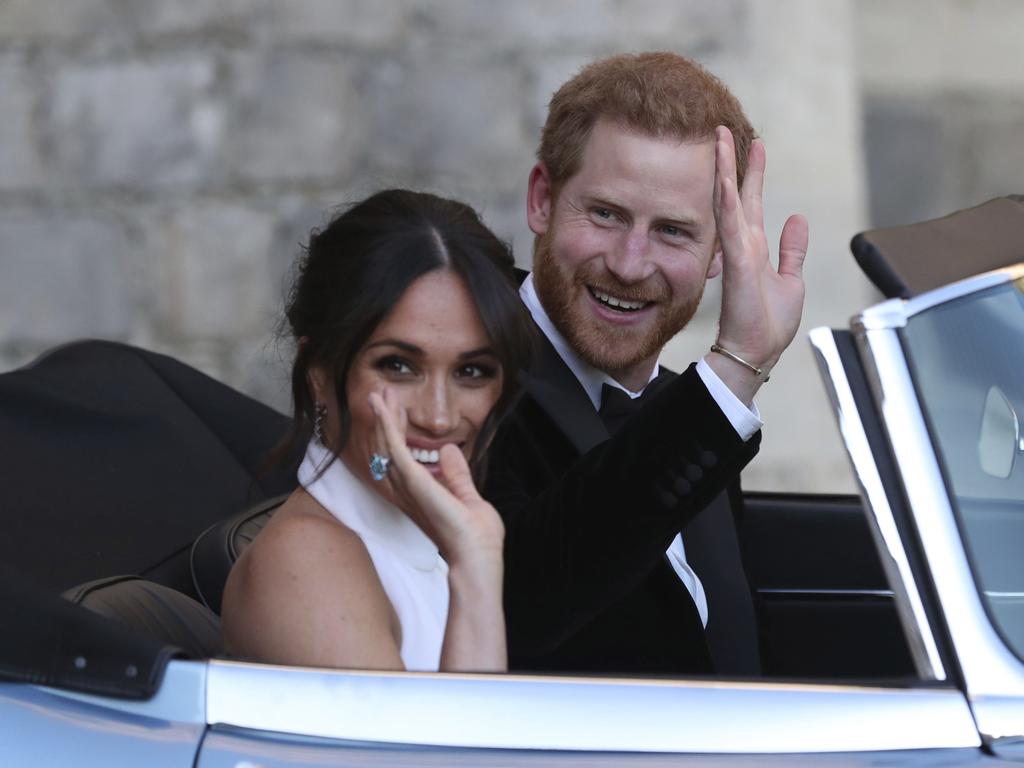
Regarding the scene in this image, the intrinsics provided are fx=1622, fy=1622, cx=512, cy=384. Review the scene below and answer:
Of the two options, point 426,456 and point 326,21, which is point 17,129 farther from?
point 426,456

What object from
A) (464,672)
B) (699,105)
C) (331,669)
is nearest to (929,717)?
(464,672)

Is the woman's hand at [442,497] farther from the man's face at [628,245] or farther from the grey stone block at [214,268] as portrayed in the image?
the grey stone block at [214,268]

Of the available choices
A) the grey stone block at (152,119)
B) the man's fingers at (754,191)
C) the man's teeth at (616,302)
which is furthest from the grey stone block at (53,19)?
the man's fingers at (754,191)

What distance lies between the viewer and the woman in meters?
1.88

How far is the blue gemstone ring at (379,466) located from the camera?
→ 1.95 meters

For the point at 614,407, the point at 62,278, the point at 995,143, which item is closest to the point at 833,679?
the point at 614,407

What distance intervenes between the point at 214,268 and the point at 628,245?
112 inches

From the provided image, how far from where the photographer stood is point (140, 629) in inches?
82.6

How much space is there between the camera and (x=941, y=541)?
1676 millimetres

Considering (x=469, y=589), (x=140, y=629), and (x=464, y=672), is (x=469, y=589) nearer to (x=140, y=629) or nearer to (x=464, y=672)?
(x=464, y=672)

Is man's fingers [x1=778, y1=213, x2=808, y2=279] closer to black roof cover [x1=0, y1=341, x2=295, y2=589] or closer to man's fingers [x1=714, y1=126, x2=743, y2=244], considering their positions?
man's fingers [x1=714, y1=126, x2=743, y2=244]

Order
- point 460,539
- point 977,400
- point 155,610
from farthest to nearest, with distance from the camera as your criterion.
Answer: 1. point 155,610
2. point 460,539
3. point 977,400

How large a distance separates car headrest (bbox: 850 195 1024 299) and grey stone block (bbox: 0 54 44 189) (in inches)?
152

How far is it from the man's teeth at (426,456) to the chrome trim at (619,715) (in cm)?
39
